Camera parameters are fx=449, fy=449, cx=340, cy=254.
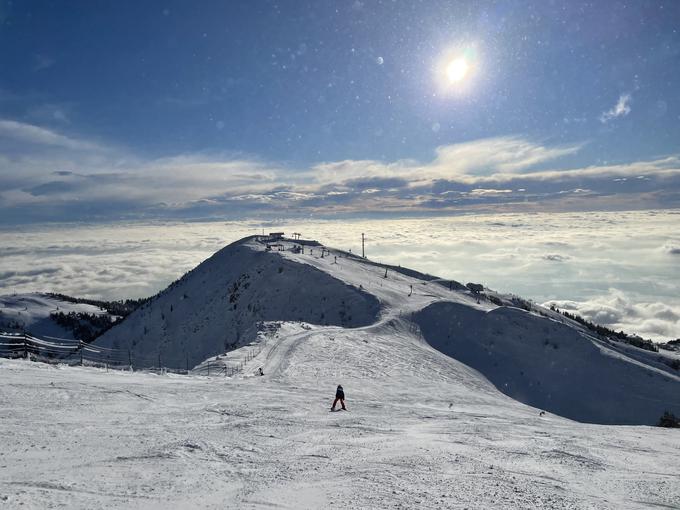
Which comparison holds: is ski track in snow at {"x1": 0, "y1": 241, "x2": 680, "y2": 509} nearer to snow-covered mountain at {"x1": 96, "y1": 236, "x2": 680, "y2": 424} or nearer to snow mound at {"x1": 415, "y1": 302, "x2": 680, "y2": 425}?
snow-covered mountain at {"x1": 96, "y1": 236, "x2": 680, "y2": 424}

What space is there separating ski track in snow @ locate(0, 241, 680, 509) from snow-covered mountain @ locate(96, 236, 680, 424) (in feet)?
38.4

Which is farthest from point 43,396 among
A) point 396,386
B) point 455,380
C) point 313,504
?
point 455,380

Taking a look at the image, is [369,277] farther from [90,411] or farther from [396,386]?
[90,411]

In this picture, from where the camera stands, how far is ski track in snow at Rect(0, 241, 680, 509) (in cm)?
970

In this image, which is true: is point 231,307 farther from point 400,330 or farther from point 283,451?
point 283,451

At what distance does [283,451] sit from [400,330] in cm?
4234

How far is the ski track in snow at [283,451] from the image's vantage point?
31.8ft

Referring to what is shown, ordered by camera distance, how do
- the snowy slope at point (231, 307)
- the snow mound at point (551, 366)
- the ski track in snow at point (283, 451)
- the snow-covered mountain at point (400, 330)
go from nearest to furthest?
the ski track in snow at point (283, 451) → the snow mound at point (551, 366) → the snow-covered mountain at point (400, 330) → the snowy slope at point (231, 307)

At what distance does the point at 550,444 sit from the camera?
1644cm

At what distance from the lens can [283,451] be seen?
13.1 m

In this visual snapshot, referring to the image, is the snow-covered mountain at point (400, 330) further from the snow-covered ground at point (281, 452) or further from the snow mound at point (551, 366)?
the snow-covered ground at point (281, 452)

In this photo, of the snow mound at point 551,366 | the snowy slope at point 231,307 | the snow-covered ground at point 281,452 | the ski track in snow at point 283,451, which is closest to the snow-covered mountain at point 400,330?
the snow mound at point 551,366

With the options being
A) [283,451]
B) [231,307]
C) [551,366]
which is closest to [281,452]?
[283,451]

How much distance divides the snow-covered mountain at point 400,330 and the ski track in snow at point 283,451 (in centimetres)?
1169
